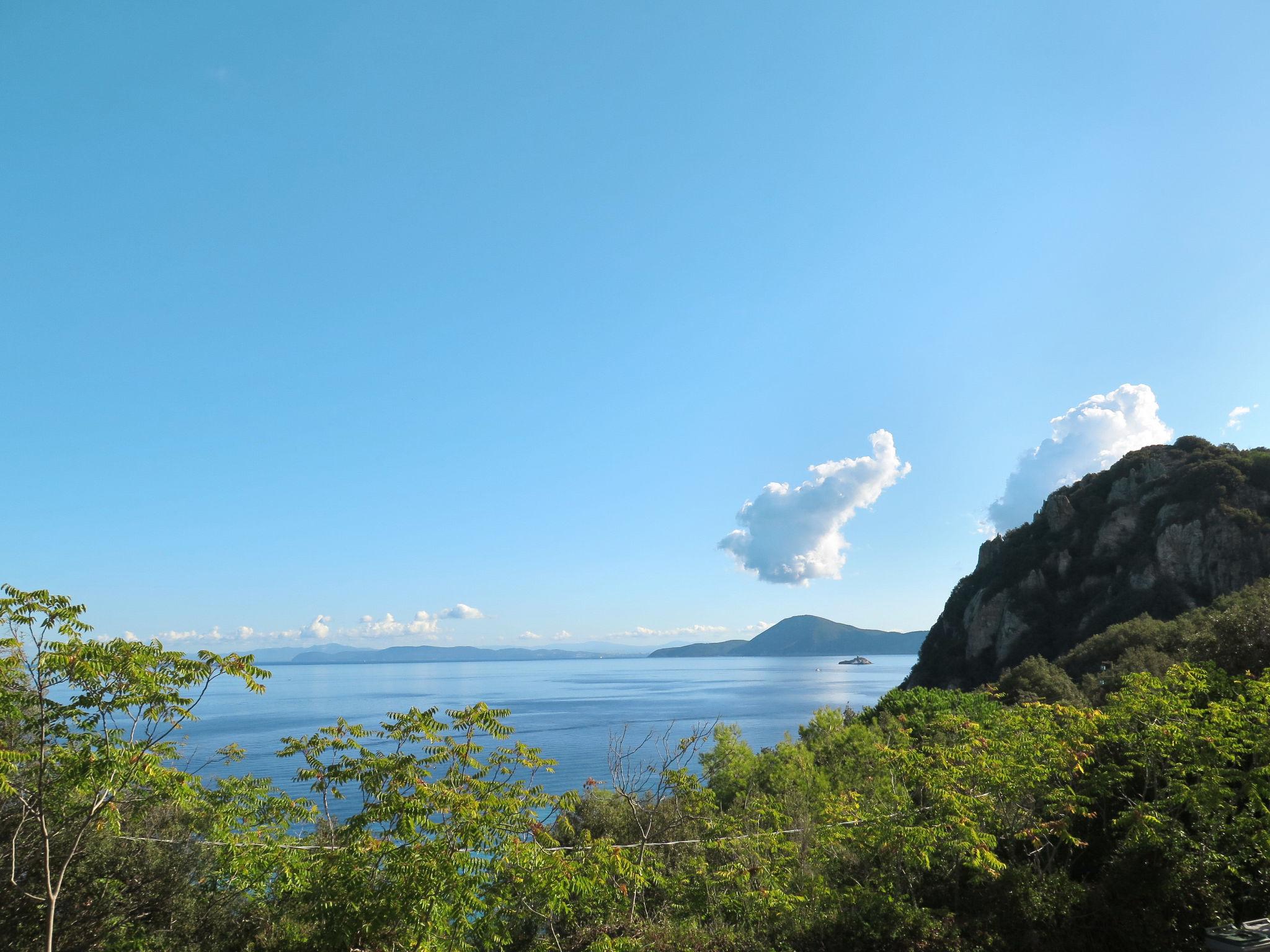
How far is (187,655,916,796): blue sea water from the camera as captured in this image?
A: 5800 cm

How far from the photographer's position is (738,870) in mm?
11859

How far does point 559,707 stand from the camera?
111m

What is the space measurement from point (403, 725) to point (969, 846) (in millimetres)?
8872

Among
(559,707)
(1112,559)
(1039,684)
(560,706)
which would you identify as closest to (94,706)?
(1039,684)

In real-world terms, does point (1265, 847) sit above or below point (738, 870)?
above

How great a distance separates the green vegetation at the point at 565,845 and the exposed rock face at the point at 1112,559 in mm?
58008

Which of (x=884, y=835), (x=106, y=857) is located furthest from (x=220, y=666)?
(x=884, y=835)

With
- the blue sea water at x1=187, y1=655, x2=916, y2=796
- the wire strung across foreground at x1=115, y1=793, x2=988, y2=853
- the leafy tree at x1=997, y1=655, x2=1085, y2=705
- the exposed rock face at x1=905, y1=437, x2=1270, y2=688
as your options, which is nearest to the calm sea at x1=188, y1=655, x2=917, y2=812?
the blue sea water at x1=187, y1=655, x2=916, y2=796

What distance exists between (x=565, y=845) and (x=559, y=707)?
105m

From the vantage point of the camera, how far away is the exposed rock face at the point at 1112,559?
6184 centimetres

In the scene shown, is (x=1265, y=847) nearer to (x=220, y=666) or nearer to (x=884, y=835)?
(x=884, y=835)

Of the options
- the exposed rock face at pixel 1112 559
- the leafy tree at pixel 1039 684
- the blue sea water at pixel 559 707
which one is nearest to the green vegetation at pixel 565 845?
the blue sea water at pixel 559 707

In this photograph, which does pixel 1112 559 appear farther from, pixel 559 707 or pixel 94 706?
pixel 94 706

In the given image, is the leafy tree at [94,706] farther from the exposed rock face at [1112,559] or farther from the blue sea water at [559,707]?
the exposed rock face at [1112,559]
